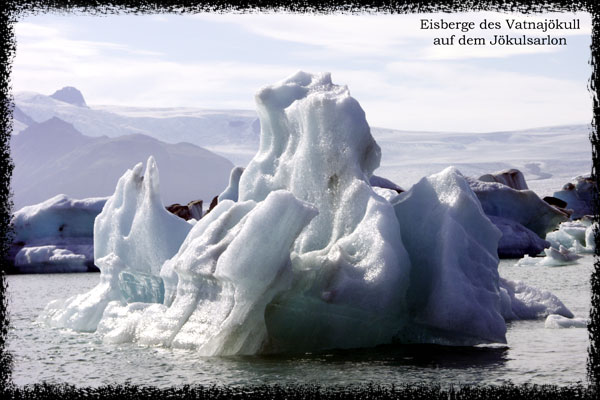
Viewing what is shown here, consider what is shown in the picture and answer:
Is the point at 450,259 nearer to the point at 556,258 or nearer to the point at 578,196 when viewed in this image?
the point at 556,258

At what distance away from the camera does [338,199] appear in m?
8.12

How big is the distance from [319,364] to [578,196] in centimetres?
2585

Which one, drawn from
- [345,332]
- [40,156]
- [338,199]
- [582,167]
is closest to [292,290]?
[345,332]

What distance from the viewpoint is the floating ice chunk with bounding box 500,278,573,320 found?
943 cm

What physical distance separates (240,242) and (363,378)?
1.68 meters

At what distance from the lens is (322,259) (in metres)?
7.49

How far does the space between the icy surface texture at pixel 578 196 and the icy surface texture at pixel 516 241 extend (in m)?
8.49

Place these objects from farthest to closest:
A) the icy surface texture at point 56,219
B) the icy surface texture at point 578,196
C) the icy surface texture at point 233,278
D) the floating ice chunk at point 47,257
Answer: the icy surface texture at point 578,196 → the icy surface texture at point 56,219 → the floating ice chunk at point 47,257 → the icy surface texture at point 233,278

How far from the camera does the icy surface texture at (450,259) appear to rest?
7207mm

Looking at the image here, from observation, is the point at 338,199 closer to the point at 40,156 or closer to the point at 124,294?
the point at 124,294

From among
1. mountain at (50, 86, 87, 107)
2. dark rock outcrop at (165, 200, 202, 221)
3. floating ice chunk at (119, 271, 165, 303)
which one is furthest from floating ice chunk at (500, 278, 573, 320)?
mountain at (50, 86, 87, 107)

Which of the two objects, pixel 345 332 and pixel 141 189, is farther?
pixel 141 189

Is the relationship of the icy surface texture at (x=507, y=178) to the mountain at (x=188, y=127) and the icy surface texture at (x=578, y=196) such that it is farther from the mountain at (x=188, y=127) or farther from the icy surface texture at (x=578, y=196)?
the mountain at (x=188, y=127)

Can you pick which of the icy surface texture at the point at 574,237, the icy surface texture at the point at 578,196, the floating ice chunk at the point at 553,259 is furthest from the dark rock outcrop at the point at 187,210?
the icy surface texture at the point at 578,196
